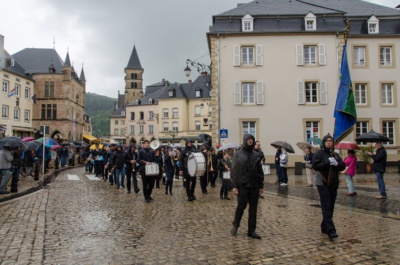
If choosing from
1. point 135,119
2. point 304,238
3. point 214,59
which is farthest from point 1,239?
point 135,119

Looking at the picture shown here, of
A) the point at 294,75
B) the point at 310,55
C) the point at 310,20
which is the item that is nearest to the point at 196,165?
the point at 294,75

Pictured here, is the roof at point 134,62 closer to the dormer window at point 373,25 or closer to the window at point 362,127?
the dormer window at point 373,25

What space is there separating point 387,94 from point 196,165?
2406cm

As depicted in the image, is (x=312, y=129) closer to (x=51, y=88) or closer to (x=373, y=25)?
(x=373, y=25)

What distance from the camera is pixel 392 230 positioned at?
6.76 m

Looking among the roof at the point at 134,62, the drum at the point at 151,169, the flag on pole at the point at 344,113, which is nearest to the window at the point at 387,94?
the flag on pole at the point at 344,113

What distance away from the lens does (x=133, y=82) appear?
10744 cm

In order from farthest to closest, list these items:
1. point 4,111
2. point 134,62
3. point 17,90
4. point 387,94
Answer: point 134,62, point 17,90, point 4,111, point 387,94

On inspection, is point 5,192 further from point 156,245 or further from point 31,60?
point 31,60

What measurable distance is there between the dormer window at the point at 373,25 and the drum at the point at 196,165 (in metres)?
24.5

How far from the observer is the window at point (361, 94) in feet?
94.3

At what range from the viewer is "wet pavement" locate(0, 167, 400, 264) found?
5.10 metres

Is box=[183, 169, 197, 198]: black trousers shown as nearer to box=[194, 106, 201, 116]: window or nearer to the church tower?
box=[194, 106, 201, 116]: window

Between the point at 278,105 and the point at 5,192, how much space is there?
2135cm
